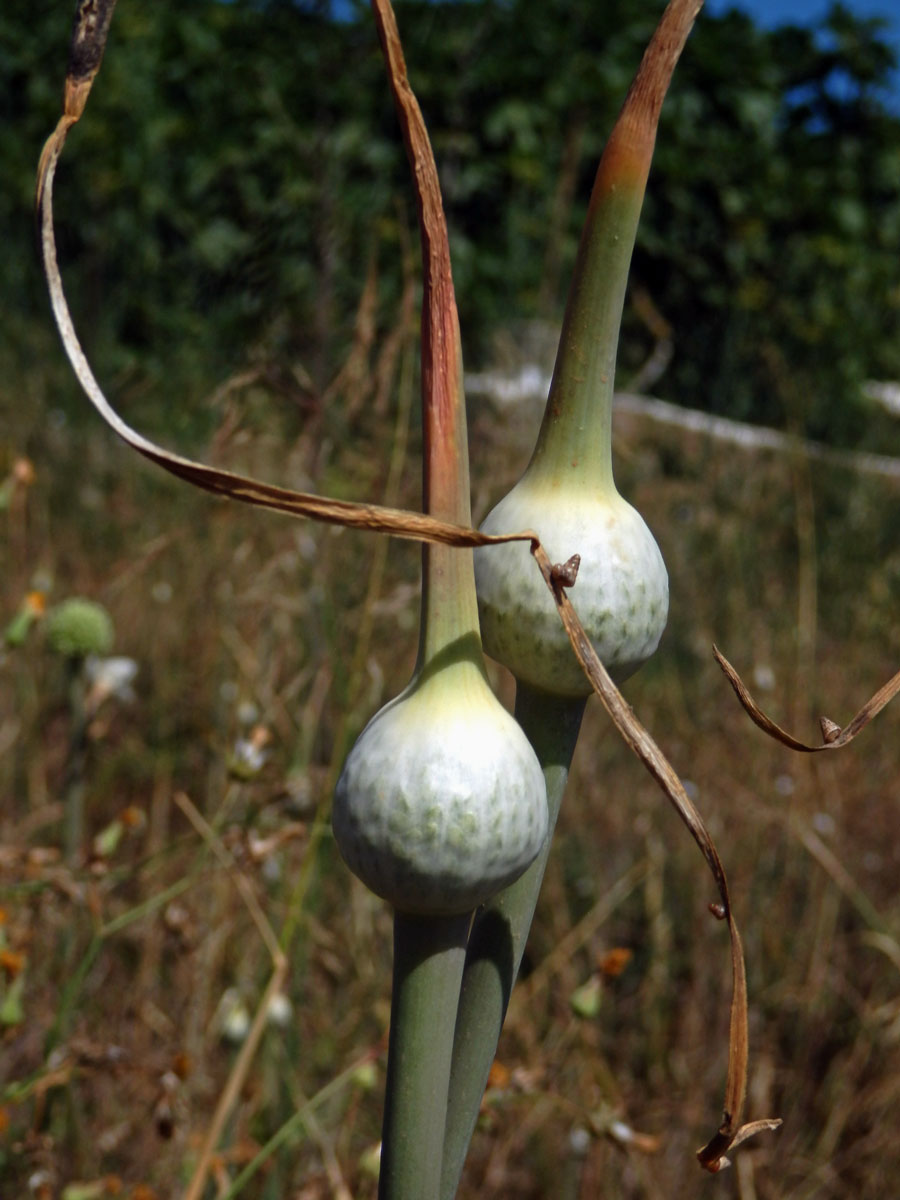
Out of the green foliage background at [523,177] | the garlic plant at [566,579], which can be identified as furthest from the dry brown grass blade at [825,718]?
the green foliage background at [523,177]

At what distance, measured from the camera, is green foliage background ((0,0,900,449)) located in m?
3.58

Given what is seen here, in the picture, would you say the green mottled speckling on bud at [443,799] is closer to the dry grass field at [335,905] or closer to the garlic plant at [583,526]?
the garlic plant at [583,526]

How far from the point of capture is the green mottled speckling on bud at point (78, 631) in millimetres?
1194

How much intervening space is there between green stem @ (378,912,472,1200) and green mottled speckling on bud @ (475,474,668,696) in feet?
0.28

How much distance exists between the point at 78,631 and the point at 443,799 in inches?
38.2

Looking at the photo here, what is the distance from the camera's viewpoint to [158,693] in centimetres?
226

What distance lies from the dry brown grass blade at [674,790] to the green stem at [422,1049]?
76mm

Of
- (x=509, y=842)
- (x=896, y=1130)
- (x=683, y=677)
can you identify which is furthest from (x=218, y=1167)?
(x=683, y=677)

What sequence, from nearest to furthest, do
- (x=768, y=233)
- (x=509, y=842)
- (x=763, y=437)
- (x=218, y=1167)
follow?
(x=509, y=842) → (x=218, y=1167) → (x=763, y=437) → (x=768, y=233)

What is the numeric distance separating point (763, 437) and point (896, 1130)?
304cm

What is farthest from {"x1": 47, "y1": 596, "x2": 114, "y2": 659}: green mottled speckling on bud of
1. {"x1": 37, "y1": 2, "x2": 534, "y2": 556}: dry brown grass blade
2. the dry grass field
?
{"x1": 37, "y1": 2, "x2": 534, "y2": 556}: dry brown grass blade

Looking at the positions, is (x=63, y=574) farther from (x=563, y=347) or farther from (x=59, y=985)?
(x=563, y=347)

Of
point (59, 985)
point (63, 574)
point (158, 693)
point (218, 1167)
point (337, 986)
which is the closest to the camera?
point (218, 1167)

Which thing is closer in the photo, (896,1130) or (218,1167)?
(218,1167)
